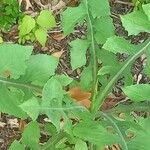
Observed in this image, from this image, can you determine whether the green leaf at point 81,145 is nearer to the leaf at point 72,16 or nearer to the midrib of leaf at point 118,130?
the midrib of leaf at point 118,130

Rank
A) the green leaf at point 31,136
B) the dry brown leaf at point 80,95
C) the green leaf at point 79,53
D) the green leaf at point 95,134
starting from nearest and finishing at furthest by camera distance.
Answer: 1. the green leaf at point 95,134
2. the green leaf at point 31,136
3. the green leaf at point 79,53
4. the dry brown leaf at point 80,95

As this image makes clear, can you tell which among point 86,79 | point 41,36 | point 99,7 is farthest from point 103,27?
point 41,36

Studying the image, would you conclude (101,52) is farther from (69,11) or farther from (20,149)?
(20,149)

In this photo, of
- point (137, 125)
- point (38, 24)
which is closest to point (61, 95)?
Answer: point (137, 125)

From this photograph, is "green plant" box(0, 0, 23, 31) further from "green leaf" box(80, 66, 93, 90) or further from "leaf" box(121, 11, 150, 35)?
"leaf" box(121, 11, 150, 35)

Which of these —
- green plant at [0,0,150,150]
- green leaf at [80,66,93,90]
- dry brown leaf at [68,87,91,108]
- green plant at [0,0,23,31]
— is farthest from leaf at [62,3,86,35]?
green plant at [0,0,23,31]

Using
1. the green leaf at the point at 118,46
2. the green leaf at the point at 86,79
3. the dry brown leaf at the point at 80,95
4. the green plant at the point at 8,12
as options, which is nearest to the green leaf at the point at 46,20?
the green plant at the point at 8,12

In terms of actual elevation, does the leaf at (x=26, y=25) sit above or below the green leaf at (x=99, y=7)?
below
